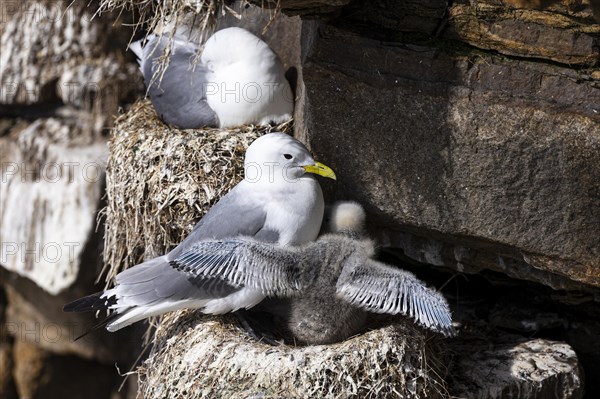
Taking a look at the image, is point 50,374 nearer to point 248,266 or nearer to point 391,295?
point 248,266

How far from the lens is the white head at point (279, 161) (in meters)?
3.18

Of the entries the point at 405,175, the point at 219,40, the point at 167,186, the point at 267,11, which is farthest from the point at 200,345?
the point at 267,11

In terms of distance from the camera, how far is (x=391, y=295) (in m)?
2.98

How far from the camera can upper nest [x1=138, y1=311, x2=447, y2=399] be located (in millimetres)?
2863

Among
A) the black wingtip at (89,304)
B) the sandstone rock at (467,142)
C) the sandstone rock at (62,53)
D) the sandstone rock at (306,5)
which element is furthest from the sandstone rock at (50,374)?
the sandstone rock at (306,5)

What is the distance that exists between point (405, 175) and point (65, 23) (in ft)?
7.39

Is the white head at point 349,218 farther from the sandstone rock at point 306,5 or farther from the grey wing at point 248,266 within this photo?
the sandstone rock at point 306,5

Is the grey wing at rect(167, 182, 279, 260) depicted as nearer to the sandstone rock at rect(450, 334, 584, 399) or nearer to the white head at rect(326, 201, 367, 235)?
the white head at rect(326, 201, 367, 235)

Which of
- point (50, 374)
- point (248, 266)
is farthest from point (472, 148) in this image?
point (50, 374)

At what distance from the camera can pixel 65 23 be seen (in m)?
4.57

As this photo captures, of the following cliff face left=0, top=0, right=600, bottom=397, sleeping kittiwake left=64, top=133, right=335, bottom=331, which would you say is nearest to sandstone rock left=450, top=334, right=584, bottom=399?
cliff face left=0, top=0, right=600, bottom=397

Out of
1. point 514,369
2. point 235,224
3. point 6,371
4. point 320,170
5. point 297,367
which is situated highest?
point 320,170

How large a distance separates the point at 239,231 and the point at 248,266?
0.69 feet

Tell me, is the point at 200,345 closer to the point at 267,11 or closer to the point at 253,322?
the point at 253,322
